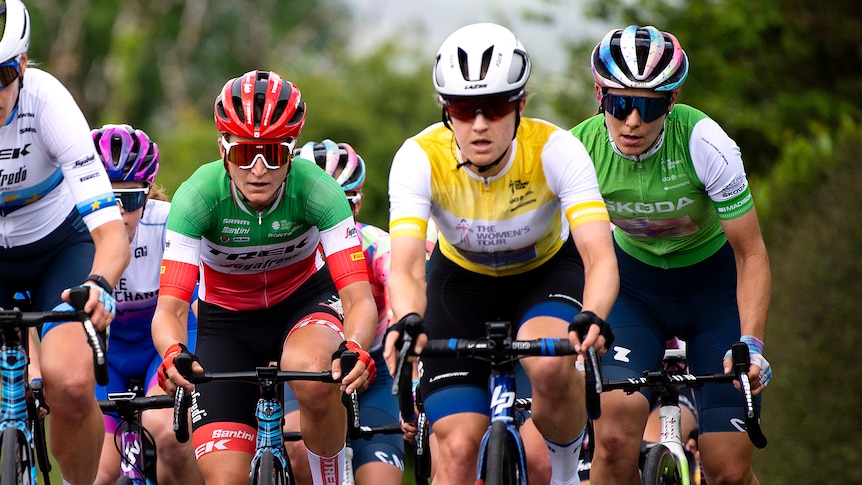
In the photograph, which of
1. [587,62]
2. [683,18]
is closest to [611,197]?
[683,18]

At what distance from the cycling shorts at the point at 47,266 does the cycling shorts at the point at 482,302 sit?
194 cm

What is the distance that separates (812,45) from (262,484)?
55.7 ft

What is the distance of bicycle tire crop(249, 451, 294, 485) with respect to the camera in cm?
677

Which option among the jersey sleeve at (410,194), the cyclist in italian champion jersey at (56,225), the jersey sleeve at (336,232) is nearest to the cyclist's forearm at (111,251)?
the cyclist in italian champion jersey at (56,225)

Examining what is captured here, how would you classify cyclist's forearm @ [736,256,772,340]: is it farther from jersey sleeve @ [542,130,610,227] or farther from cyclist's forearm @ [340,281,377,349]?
cyclist's forearm @ [340,281,377,349]

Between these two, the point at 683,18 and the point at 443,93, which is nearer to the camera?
the point at 443,93

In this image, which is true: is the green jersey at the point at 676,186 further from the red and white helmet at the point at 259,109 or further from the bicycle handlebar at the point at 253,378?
the bicycle handlebar at the point at 253,378

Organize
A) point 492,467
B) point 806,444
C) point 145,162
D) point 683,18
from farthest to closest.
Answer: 1. point 683,18
2. point 806,444
3. point 145,162
4. point 492,467

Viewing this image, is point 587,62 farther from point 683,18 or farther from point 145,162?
point 145,162

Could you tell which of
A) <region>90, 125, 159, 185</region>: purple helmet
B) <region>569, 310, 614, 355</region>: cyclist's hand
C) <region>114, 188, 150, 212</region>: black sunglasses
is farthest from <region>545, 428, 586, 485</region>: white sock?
<region>90, 125, 159, 185</region>: purple helmet

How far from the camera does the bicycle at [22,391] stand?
6391mm

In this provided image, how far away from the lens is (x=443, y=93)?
21.8 feet

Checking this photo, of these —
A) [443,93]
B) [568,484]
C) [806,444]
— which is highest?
[443,93]

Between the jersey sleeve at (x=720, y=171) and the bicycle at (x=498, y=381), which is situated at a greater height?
the jersey sleeve at (x=720, y=171)
